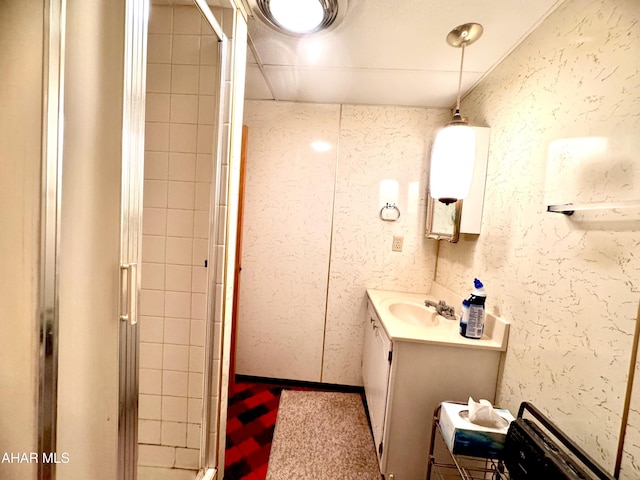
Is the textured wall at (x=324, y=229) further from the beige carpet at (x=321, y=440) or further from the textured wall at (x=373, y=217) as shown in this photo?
the beige carpet at (x=321, y=440)

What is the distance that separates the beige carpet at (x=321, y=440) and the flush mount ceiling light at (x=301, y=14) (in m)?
2.23

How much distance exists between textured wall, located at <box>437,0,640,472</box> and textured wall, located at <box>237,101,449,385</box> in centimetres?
70

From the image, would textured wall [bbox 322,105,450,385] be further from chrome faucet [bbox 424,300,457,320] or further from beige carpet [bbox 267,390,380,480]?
chrome faucet [bbox 424,300,457,320]

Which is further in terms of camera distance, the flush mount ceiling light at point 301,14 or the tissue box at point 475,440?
the flush mount ceiling light at point 301,14

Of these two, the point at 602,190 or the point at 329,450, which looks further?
the point at 329,450

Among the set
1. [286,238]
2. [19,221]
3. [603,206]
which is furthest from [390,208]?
[19,221]

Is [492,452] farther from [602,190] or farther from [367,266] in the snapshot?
[367,266]

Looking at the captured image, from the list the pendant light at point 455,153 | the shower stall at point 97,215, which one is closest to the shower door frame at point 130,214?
the shower stall at point 97,215

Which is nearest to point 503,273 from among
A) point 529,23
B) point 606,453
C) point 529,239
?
point 529,239

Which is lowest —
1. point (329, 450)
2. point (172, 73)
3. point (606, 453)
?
point (329, 450)

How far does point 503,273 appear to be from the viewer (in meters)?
1.25

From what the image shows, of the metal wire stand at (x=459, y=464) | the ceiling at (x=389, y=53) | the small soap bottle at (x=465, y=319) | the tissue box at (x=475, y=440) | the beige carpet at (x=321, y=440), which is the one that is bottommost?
the beige carpet at (x=321, y=440)

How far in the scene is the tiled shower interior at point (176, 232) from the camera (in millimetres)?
1183

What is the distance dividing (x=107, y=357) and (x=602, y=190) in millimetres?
1524
